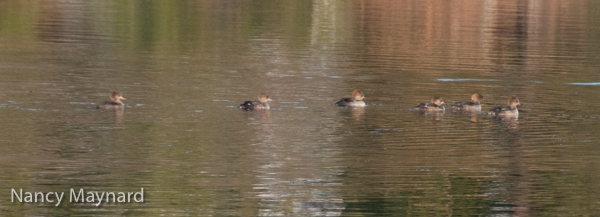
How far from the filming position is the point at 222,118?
23.5 m

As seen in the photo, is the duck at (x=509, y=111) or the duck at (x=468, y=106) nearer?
the duck at (x=509, y=111)

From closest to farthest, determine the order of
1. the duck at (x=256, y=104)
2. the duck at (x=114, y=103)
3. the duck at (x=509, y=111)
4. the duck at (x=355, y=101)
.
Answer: the duck at (x=114, y=103)
the duck at (x=256, y=104)
the duck at (x=509, y=111)
the duck at (x=355, y=101)

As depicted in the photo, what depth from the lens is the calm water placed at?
16172 mm

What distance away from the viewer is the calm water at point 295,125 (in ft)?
53.1

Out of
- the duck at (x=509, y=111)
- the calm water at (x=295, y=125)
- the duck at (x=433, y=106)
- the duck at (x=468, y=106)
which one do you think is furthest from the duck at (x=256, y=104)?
the duck at (x=509, y=111)

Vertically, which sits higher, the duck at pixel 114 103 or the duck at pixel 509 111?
the duck at pixel 114 103

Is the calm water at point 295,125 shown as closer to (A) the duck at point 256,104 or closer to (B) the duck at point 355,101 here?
(A) the duck at point 256,104

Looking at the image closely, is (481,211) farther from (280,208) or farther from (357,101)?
(357,101)

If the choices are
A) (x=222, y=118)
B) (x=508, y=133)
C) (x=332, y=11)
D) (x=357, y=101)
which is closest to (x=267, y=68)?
(x=357, y=101)

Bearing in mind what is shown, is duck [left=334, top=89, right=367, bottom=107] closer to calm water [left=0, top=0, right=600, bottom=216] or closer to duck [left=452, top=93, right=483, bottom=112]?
calm water [left=0, top=0, right=600, bottom=216]

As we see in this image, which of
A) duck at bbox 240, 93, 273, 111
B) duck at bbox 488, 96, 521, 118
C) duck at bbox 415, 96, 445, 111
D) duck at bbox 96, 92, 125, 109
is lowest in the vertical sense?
duck at bbox 488, 96, 521, 118

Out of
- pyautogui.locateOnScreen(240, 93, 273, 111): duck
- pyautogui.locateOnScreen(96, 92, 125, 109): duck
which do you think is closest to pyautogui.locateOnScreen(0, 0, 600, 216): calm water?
pyautogui.locateOnScreen(240, 93, 273, 111): duck

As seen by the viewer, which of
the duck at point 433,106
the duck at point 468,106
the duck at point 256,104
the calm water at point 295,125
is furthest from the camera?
the duck at point 468,106

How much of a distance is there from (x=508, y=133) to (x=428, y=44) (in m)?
22.8
